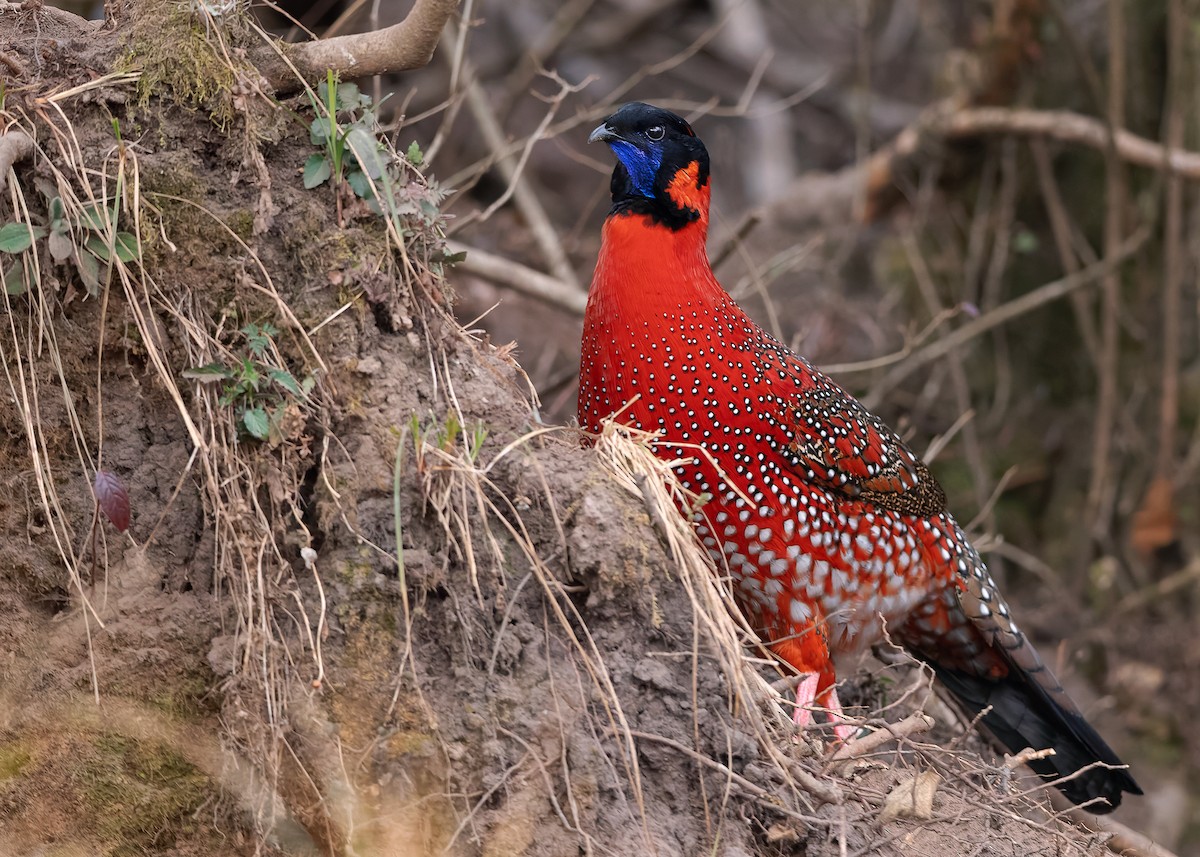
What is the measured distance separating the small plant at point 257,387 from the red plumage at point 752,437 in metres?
1.01

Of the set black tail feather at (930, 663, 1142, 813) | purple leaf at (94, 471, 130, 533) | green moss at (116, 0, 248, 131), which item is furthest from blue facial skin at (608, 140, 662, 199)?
black tail feather at (930, 663, 1142, 813)

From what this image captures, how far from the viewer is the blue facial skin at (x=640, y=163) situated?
11.7ft

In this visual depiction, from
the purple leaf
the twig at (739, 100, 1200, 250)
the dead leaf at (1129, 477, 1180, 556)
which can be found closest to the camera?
the purple leaf

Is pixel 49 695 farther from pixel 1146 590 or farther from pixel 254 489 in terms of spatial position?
pixel 1146 590

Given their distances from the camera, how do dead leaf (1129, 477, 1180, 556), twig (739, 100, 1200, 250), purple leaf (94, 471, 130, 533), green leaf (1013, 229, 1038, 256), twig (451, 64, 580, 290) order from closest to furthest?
purple leaf (94, 471, 130, 533) → twig (451, 64, 580, 290) → twig (739, 100, 1200, 250) → dead leaf (1129, 477, 1180, 556) → green leaf (1013, 229, 1038, 256)

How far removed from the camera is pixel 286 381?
2658 millimetres

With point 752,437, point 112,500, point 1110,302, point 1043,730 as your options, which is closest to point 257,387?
point 112,500

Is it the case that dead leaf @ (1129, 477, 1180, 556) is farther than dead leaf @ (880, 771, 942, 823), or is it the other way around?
dead leaf @ (1129, 477, 1180, 556)

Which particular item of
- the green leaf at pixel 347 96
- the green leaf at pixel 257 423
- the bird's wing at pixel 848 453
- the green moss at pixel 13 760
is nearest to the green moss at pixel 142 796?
the green moss at pixel 13 760

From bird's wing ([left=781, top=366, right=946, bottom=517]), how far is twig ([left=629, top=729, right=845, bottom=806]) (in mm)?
1090

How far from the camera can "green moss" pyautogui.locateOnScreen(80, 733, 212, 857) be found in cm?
267

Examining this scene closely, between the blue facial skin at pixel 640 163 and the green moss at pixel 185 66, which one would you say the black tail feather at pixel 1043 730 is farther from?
the green moss at pixel 185 66

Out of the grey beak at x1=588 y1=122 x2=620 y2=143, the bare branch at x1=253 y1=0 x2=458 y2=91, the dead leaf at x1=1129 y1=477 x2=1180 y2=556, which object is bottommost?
the dead leaf at x1=1129 y1=477 x2=1180 y2=556

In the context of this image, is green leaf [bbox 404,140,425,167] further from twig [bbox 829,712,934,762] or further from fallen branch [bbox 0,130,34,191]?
twig [bbox 829,712,934,762]
